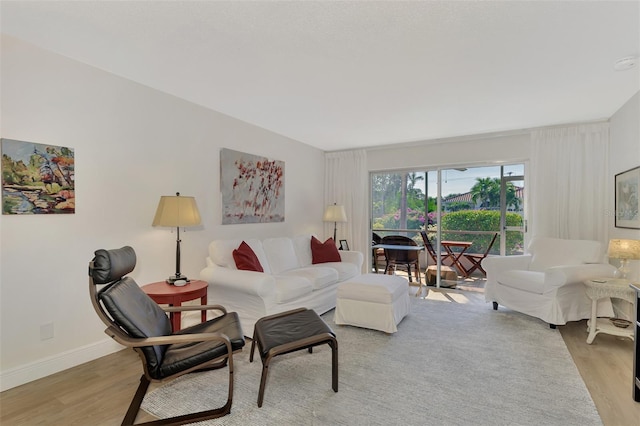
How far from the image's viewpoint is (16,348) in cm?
223

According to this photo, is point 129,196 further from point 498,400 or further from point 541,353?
point 541,353

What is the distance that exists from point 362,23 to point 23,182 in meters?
2.60

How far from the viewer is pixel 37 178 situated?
91.8 inches

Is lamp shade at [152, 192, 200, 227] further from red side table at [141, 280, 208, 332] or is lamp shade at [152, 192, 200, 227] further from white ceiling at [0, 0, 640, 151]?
white ceiling at [0, 0, 640, 151]

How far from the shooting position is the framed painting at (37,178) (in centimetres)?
219

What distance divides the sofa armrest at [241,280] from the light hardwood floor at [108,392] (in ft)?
2.99

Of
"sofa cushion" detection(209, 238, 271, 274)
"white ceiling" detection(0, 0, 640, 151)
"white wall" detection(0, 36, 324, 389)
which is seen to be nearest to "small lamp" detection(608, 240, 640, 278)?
"white ceiling" detection(0, 0, 640, 151)

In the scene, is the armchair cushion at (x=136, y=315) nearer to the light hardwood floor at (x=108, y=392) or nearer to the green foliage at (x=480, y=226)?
the light hardwood floor at (x=108, y=392)

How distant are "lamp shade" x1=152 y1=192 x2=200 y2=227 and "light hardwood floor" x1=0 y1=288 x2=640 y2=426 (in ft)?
3.86

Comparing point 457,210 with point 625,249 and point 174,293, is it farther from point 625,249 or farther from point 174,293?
point 174,293

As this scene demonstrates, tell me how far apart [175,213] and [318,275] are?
1.71m

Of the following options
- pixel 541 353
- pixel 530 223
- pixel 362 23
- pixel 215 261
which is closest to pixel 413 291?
pixel 530 223

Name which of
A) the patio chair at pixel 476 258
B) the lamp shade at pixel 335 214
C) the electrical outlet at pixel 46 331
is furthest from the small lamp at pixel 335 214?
Answer: the electrical outlet at pixel 46 331

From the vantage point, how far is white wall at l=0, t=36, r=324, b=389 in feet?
7.32
